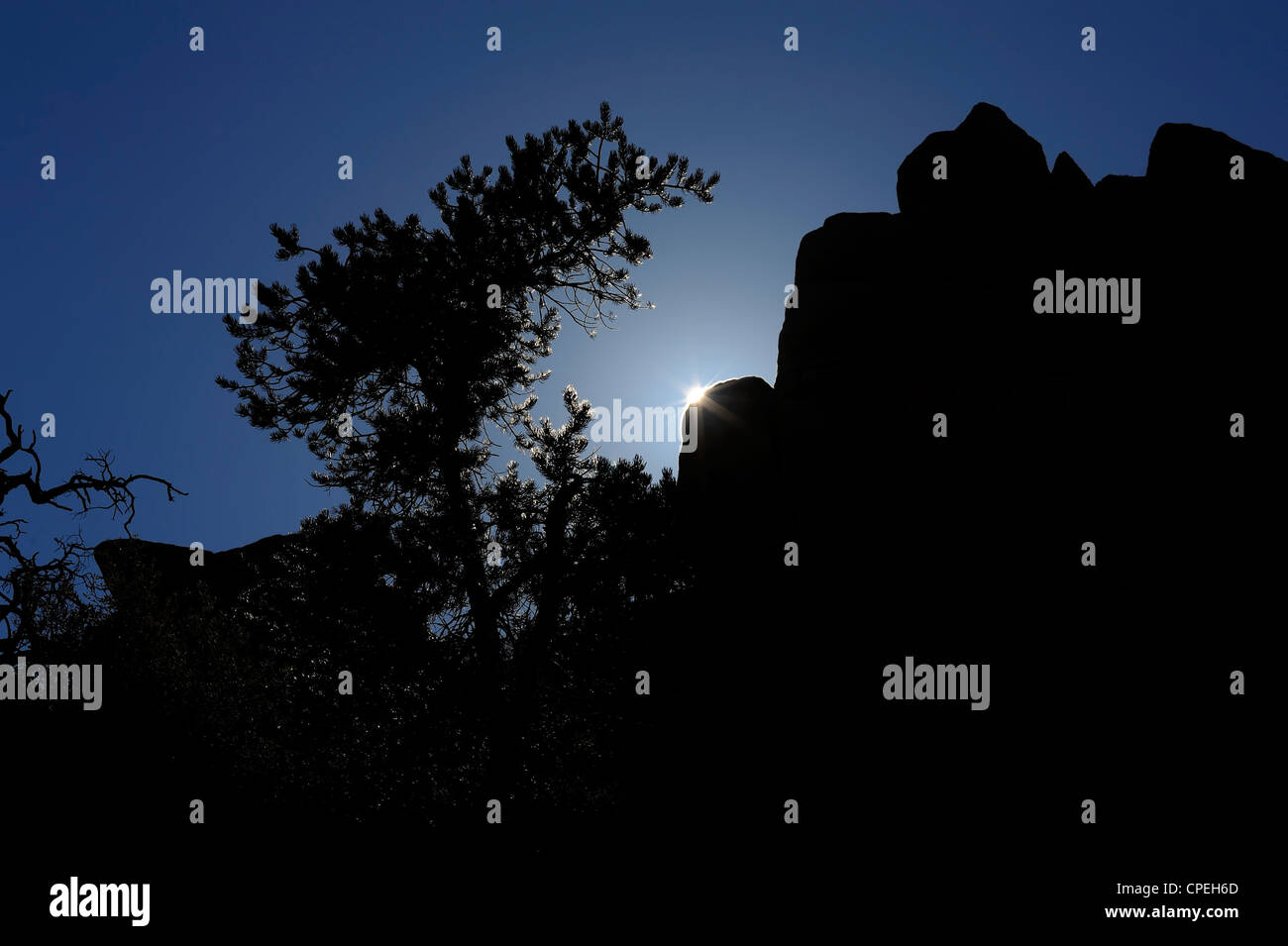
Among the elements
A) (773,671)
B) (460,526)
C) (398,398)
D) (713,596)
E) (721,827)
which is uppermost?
(398,398)

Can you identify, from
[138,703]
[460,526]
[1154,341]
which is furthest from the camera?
[1154,341]

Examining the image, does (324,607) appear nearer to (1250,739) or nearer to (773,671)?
(773,671)

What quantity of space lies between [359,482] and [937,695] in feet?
47.2

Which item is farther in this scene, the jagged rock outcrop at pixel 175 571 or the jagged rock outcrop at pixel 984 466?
the jagged rock outcrop at pixel 175 571

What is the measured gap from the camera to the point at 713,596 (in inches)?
792

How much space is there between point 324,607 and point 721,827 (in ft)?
33.3

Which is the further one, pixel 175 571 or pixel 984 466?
pixel 175 571

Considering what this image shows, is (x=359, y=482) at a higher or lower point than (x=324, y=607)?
higher

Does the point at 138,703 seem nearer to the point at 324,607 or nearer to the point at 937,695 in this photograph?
the point at 324,607

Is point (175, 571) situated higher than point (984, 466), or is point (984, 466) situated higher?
point (984, 466)

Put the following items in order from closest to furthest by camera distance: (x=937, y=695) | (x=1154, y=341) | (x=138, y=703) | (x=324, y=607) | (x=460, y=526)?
(x=324, y=607), (x=460, y=526), (x=937, y=695), (x=138, y=703), (x=1154, y=341)

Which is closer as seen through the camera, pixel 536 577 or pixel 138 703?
pixel 536 577

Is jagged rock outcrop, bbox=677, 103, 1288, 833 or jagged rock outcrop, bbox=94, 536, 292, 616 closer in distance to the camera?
jagged rock outcrop, bbox=677, 103, 1288, 833

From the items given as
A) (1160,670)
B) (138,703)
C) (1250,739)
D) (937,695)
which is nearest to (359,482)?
(138,703)
